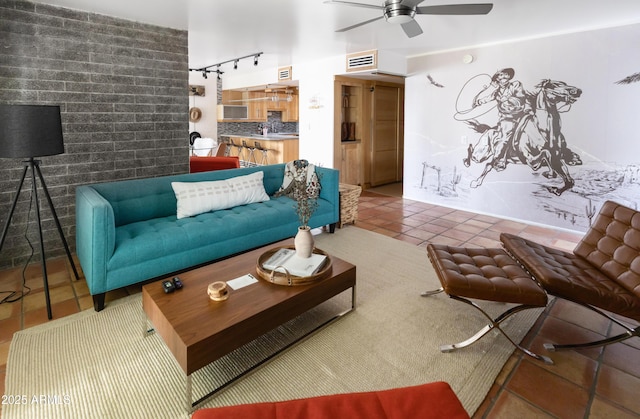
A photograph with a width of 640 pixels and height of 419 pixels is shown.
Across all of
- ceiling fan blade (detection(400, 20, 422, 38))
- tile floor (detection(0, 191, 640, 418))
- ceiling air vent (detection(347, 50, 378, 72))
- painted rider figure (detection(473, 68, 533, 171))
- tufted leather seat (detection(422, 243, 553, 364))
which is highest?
ceiling air vent (detection(347, 50, 378, 72))

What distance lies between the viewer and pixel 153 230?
9.27 feet

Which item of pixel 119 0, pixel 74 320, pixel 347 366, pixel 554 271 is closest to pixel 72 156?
pixel 119 0

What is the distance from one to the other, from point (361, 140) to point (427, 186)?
1.64 m

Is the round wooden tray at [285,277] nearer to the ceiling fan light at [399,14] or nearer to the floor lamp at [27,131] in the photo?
the floor lamp at [27,131]

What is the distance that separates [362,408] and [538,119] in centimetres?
456

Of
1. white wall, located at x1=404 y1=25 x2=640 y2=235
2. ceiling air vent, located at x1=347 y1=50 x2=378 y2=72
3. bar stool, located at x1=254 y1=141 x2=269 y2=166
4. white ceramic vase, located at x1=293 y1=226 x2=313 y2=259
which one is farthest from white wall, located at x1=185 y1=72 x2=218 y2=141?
white ceramic vase, located at x1=293 y1=226 x2=313 y2=259

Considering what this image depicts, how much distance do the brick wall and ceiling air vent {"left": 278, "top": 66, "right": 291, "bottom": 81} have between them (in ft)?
10.4

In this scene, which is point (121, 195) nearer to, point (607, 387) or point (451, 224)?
point (607, 387)

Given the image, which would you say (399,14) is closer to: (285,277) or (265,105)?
(285,277)

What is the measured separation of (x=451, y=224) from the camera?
4.73 meters

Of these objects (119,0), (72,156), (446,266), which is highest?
(119,0)

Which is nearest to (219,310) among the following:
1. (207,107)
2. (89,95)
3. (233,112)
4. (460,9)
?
(460,9)

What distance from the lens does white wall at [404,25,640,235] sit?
13.0ft

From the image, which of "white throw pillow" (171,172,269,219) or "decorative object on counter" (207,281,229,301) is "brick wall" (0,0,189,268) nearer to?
"white throw pillow" (171,172,269,219)
